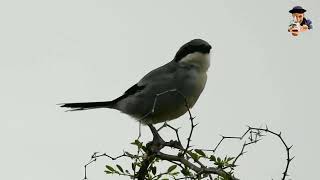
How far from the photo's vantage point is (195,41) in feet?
14.4

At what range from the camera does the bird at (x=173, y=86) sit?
13.9 feet

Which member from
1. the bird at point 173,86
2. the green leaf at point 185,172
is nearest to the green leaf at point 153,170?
the green leaf at point 185,172

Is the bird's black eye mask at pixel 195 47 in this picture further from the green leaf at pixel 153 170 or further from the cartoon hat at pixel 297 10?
the cartoon hat at pixel 297 10

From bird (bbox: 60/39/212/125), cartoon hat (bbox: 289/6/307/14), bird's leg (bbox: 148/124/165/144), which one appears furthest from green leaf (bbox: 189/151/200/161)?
cartoon hat (bbox: 289/6/307/14)

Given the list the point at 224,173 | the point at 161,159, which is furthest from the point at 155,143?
the point at 224,173

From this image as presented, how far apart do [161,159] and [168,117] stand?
4.03 feet

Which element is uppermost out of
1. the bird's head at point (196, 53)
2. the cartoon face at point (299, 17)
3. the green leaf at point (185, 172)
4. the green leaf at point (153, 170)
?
the cartoon face at point (299, 17)

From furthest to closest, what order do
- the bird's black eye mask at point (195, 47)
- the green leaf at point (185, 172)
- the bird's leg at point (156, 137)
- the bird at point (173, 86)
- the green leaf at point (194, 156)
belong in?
the bird's black eye mask at point (195, 47)
the bird at point (173, 86)
the bird's leg at point (156, 137)
the green leaf at point (194, 156)
the green leaf at point (185, 172)

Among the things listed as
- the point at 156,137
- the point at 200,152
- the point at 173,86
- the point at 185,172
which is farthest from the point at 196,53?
the point at 185,172

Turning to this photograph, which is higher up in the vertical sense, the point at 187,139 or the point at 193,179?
the point at 187,139

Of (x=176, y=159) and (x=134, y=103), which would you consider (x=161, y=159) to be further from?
(x=134, y=103)

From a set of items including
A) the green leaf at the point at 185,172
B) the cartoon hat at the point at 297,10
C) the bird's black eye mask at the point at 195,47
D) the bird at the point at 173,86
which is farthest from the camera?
the cartoon hat at the point at 297,10

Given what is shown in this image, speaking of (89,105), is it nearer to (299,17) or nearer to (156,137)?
(156,137)

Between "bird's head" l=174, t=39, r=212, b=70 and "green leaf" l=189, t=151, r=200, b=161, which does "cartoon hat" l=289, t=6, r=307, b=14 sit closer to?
"bird's head" l=174, t=39, r=212, b=70
